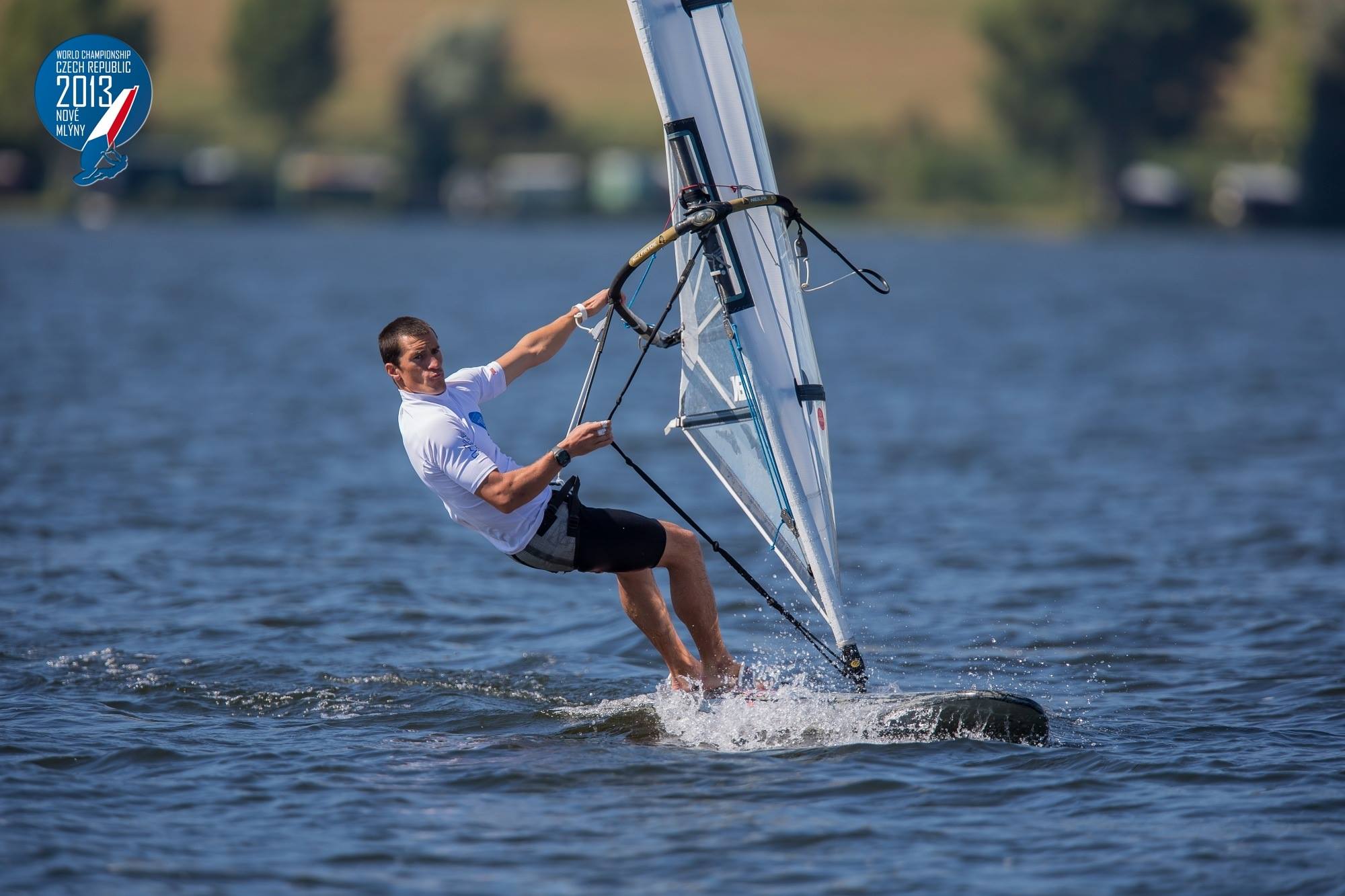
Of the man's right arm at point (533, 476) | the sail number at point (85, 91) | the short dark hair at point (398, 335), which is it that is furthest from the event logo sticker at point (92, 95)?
the man's right arm at point (533, 476)

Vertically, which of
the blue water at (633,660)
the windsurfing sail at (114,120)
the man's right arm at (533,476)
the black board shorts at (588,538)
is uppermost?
the windsurfing sail at (114,120)

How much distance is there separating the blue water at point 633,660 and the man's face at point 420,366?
5.97 ft

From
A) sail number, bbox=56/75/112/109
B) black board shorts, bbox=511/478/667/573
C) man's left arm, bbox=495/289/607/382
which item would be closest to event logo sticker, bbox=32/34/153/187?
sail number, bbox=56/75/112/109

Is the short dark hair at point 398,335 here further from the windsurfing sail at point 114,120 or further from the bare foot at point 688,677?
the windsurfing sail at point 114,120

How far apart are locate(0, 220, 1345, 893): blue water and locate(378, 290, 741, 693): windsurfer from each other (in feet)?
1.77

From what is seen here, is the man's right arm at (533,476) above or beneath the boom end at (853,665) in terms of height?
above

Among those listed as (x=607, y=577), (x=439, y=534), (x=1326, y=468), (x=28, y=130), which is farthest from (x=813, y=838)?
(x=28, y=130)

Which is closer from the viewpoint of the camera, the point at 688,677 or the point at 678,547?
the point at 678,547

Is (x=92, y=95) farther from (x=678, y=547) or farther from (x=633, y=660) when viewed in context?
(x=678, y=547)

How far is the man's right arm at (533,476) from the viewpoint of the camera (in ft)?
22.8

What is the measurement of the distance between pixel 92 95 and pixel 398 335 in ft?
57.6

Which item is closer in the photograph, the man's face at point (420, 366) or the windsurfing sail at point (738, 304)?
the man's face at point (420, 366)

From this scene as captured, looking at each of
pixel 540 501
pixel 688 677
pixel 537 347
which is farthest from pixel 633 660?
pixel 537 347

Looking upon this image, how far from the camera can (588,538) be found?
765 cm
